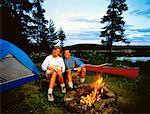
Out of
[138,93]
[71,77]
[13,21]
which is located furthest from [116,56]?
[71,77]

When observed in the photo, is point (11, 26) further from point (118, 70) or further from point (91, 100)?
point (91, 100)

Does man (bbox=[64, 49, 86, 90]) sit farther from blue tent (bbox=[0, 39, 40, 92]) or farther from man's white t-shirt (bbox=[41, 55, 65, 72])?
blue tent (bbox=[0, 39, 40, 92])

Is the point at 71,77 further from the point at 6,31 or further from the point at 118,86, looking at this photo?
the point at 6,31

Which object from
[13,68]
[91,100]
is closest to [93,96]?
[91,100]

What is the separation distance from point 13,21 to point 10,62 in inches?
425

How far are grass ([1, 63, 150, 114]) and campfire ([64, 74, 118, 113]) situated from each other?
1.04ft

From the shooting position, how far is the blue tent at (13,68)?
776 centimetres

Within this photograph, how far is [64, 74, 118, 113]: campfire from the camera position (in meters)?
6.62

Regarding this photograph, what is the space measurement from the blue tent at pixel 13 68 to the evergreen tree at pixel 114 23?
617 inches

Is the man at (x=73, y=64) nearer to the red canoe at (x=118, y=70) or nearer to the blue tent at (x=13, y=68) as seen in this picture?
the blue tent at (x=13, y=68)

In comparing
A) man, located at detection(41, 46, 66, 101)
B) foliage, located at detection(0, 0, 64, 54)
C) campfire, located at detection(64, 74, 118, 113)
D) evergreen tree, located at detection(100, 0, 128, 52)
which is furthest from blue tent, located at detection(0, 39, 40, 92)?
evergreen tree, located at detection(100, 0, 128, 52)

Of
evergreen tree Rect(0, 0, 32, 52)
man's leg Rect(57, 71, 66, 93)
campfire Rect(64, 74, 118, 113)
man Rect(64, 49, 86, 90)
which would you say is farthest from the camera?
evergreen tree Rect(0, 0, 32, 52)

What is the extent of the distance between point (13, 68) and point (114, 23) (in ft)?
56.0

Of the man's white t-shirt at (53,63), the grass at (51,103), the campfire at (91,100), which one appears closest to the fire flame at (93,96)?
the campfire at (91,100)
